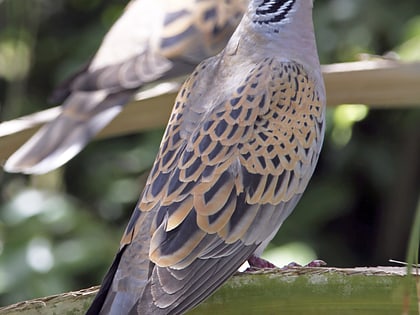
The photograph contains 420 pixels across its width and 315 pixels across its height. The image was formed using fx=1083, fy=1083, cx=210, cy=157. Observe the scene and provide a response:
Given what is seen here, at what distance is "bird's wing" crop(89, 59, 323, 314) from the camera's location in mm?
2055

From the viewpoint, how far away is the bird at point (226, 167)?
2.06m

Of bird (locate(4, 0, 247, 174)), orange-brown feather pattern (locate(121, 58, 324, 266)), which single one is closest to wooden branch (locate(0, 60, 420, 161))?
orange-brown feather pattern (locate(121, 58, 324, 266))

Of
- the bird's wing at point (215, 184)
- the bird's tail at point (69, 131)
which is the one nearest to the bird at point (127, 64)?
the bird's tail at point (69, 131)

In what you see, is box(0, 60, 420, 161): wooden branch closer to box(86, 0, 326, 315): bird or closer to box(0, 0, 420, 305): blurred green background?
box(86, 0, 326, 315): bird

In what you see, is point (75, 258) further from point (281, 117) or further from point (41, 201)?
point (281, 117)

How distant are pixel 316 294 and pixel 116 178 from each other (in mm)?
2220

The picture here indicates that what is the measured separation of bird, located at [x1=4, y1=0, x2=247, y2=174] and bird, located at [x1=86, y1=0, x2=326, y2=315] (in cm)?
60

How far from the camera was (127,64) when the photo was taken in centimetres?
319

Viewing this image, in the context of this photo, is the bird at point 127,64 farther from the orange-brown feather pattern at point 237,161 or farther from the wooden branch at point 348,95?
the orange-brown feather pattern at point 237,161

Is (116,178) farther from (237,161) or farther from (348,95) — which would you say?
(348,95)

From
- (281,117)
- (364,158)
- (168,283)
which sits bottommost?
(364,158)

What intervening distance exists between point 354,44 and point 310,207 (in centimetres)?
61

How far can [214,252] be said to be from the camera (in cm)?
216

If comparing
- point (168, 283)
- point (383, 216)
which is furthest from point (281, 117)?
point (383, 216)
